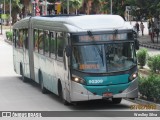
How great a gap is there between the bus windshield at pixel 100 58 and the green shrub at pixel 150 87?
1.00m

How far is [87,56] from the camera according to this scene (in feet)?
56.4

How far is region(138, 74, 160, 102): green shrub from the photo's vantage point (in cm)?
1783

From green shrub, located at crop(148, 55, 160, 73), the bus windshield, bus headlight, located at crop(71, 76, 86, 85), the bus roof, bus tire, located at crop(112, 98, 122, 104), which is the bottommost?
bus tire, located at crop(112, 98, 122, 104)

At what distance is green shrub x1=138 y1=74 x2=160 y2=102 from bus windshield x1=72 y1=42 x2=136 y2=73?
1.00 metres

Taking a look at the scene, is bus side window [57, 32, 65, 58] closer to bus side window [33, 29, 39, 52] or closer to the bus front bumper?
the bus front bumper

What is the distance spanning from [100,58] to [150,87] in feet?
6.99

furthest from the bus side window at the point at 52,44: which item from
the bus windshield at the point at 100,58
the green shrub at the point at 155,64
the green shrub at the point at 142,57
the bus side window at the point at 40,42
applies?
the green shrub at the point at 142,57

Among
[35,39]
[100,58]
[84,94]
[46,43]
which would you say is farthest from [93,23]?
[35,39]

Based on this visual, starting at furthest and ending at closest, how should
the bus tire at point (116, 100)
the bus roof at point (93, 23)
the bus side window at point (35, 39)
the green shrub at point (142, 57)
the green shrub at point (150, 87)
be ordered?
the green shrub at point (142, 57) → the bus side window at point (35, 39) → the bus tire at point (116, 100) → the green shrub at point (150, 87) → the bus roof at point (93, 23)

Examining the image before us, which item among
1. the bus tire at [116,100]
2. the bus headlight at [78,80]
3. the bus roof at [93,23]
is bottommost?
the bus tire at [116,100]

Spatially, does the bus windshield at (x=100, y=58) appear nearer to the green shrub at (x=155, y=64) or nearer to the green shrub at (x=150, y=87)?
the green shrub at (x=150, y=87)

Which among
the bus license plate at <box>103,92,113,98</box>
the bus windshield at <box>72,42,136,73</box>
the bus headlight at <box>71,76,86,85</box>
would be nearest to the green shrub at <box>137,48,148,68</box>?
the bus windshield at <box>72,42,136,73</box>

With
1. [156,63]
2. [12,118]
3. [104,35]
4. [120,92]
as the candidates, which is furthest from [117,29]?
[156,63]

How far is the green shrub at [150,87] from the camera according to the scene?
17.8 metres
